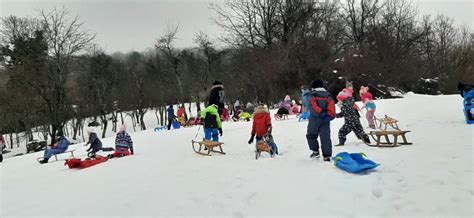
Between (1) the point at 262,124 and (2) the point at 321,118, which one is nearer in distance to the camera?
(2) the point at 321,118

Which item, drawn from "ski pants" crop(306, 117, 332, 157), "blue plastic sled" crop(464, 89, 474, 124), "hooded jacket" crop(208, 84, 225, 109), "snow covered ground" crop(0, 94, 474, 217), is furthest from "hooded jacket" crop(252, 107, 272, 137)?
"blue plastic sled" crop(464, 89, 474, 124)

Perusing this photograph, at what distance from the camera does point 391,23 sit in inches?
1639

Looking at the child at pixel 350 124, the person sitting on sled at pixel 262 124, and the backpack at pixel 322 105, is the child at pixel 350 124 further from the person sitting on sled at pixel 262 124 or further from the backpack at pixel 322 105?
the person sitting on sled at pixel 262 124

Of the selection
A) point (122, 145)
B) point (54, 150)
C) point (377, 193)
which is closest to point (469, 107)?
point (377, 193)

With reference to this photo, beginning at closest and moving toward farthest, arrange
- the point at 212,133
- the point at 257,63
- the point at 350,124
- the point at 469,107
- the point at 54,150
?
the point at 350,124 < the point at 469,107 < the point at 212,133 < the point at 54,150 < the point at 257,63

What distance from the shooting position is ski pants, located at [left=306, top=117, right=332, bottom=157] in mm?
7363

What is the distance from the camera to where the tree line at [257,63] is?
28.4m

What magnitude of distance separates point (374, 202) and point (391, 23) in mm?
43018

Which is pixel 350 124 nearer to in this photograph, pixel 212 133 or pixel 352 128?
pixel 352 128

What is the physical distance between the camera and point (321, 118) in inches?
294

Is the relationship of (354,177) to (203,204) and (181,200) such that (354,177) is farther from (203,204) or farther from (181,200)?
(181,200)

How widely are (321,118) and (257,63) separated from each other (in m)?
27.4

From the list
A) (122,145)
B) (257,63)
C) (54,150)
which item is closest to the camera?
(122,145)

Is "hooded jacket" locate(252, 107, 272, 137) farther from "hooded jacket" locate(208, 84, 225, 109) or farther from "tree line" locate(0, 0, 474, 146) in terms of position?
"tree line" locate(0, 0, 474, 146)
